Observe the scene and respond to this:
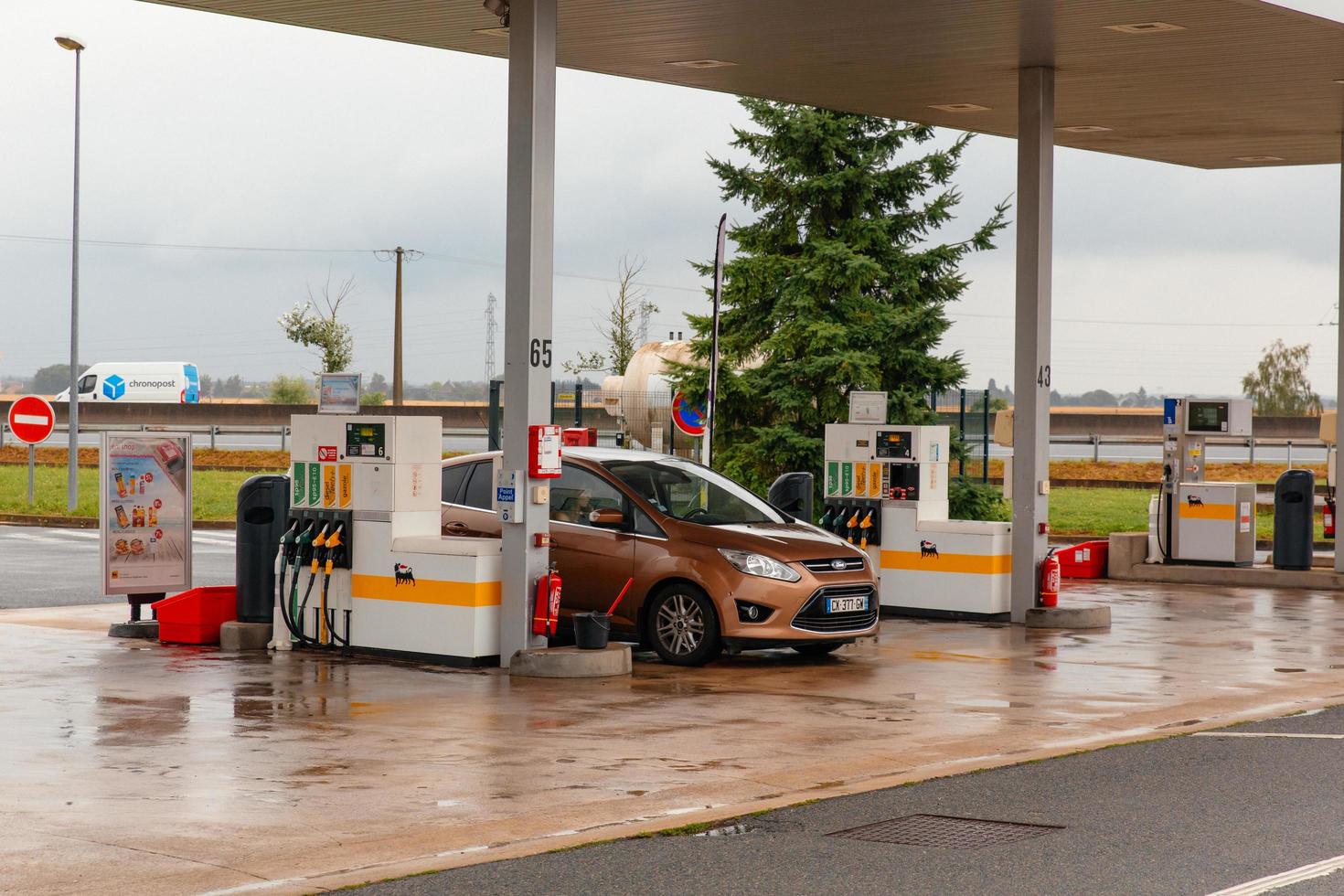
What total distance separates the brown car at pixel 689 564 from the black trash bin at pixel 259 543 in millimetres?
1432

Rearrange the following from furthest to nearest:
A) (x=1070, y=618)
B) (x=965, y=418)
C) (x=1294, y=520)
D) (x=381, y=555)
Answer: (x=965, y=418) < (x=1294, y=520) < (x=1070, y=618) < (x=381, y=555)

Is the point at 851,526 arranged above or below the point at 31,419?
below

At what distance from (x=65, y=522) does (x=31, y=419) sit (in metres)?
2.31

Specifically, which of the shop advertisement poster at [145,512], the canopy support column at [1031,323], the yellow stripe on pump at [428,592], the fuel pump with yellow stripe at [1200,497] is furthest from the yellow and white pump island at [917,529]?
the shop advertisement poster at [145,512]

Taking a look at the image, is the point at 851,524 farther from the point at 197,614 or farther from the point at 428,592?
the point at 197,614

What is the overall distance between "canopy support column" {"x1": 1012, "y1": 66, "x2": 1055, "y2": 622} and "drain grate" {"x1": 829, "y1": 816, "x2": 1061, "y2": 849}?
359 inches

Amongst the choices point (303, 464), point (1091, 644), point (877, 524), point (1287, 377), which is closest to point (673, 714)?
point (303, 464)

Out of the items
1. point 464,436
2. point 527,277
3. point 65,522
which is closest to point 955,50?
point 527,277

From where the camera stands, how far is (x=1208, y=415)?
21203 millimetres

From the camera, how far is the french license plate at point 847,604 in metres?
13.2

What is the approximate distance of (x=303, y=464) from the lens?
13711 mm

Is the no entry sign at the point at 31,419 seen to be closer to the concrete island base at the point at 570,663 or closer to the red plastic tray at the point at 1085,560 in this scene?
the red plastic tray at the point at 1085,560

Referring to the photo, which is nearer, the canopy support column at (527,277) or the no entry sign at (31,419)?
the canopy support column at (527,277)

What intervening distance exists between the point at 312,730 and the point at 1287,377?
77.0 metres
